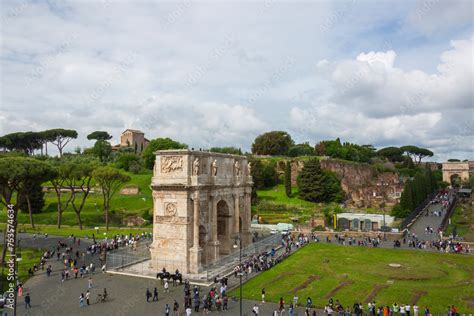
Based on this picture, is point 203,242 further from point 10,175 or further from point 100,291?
point 10,175

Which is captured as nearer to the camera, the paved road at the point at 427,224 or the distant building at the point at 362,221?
the paved road at the point at 427,224

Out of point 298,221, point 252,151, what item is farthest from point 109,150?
point 298,221

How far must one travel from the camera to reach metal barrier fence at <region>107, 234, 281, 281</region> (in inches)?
1220

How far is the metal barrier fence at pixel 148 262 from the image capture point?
30984mm

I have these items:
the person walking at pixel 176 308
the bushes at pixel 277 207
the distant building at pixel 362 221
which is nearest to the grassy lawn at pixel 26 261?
the person walking at pixel 176 308

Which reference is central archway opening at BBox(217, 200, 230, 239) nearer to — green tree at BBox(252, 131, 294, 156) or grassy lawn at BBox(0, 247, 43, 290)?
grassy lawn at BBox(0, 247, 43, 290)

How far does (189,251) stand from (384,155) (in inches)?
4736

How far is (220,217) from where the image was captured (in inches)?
1467

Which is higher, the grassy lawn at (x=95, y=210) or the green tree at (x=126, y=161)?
the green tree at (x=126, y=161)

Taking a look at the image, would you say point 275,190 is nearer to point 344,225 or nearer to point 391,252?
point 344,225

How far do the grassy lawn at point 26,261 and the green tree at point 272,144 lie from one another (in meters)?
69.0

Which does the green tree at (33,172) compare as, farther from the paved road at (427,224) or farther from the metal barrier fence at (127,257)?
the paved road at (427,224)

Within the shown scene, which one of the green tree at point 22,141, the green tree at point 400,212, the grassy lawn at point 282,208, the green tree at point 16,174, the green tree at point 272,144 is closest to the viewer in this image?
the green tree at point 16,174

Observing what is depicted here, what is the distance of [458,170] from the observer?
122 meters
